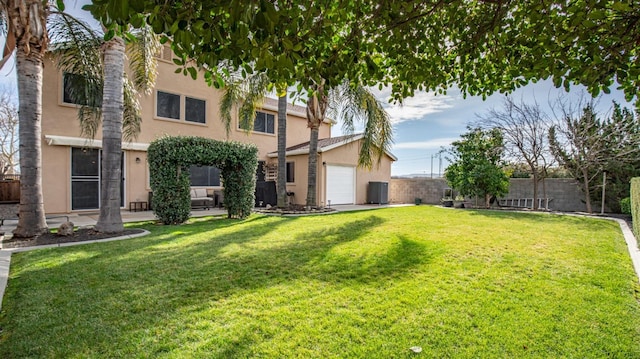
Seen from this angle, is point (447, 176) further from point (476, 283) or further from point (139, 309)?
point (139, 309)

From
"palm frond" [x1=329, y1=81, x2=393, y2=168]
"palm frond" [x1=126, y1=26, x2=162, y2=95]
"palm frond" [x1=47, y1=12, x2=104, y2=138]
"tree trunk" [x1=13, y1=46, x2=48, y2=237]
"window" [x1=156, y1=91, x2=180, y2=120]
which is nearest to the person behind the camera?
"tree trunk" [x1=13, y1=46, x2=48, y2=237]

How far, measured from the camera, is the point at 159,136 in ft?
47.1

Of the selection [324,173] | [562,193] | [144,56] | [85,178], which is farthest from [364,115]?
[562,193]

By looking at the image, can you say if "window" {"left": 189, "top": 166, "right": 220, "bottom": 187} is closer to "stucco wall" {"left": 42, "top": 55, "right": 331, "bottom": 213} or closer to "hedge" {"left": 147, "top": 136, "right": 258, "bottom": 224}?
"stucco wall" {"left": 42, "top": 55, "right": 331, "bottom": 213}

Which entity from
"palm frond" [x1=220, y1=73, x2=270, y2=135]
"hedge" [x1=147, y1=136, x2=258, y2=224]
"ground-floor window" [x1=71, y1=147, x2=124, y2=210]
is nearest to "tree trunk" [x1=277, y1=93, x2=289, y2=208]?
"palm frond" [x1=220, y1=73, x2=270, y2=135]

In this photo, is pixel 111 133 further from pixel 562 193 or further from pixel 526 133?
pixel 562 193

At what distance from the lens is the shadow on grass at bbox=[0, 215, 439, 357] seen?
3027 mm

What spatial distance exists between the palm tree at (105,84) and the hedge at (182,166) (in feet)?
4.64

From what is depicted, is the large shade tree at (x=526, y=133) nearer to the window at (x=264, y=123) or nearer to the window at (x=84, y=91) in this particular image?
the window at (x=264, y=123)

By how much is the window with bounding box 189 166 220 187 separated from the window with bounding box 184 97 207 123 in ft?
8.41

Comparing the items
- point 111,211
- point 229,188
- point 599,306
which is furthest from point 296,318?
point 229,188

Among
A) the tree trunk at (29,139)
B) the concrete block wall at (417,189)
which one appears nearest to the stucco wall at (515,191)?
the concrete block wall at (417,189)

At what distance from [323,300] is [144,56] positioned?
34.0 ft

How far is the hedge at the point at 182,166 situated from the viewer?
9.56 metres
